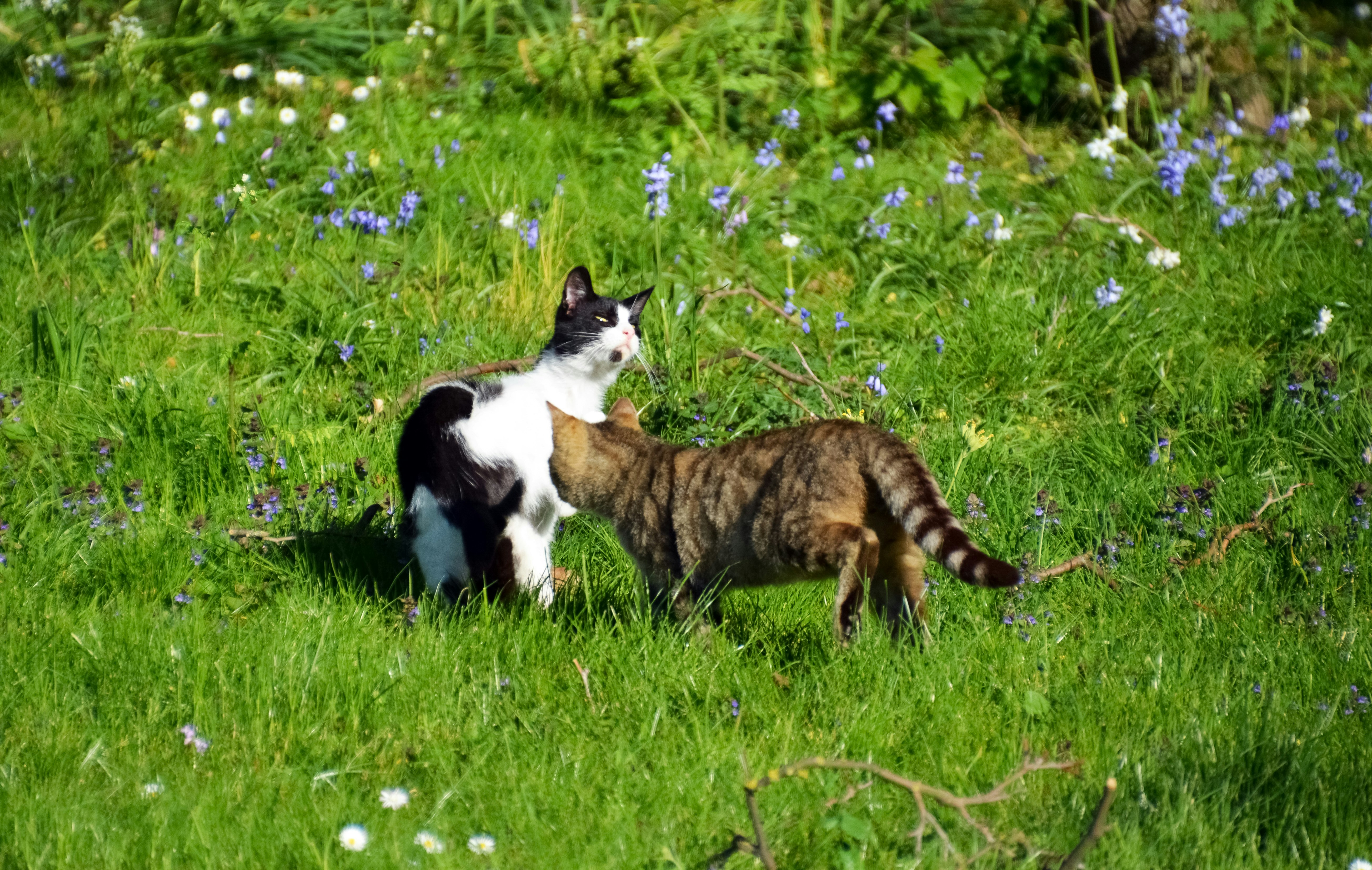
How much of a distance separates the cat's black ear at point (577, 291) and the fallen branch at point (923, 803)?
244 centimetres

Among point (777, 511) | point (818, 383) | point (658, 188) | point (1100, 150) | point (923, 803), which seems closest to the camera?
point (923, 803)

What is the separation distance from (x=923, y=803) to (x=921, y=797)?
0.08 ft

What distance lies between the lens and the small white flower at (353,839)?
2.67 m

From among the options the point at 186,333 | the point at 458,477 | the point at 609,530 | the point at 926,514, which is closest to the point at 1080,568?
the point at 926,514

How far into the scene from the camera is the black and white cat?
4.00 meters

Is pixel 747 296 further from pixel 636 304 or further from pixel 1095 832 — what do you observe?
pixel 1095 832

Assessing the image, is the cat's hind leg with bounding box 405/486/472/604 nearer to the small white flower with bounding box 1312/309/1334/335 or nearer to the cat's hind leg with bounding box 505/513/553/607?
the cat's hind leg with bounding box 505/513/553/607

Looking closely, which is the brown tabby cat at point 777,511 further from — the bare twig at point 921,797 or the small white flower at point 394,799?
the small white flower at point 394,799

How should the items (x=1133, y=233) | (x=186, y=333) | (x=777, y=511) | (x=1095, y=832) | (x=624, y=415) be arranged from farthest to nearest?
(x=1133, y=233)
(x=186, y=333)
(x=624, y=415)
(x=777, y=511)
(x=1095, y=832)

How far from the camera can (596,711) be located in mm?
3289

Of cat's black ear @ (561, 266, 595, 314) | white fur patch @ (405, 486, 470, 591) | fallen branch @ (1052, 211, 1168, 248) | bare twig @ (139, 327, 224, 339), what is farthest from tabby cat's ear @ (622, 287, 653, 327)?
fallen branch @ (1052, 211, 1168, 248)

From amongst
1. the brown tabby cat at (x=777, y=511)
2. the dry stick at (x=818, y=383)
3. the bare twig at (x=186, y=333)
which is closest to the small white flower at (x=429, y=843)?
the brown tabby cat at (x=777, y=511)

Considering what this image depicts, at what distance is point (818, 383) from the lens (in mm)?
4828

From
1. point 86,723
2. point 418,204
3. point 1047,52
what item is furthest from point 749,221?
point 86,723
